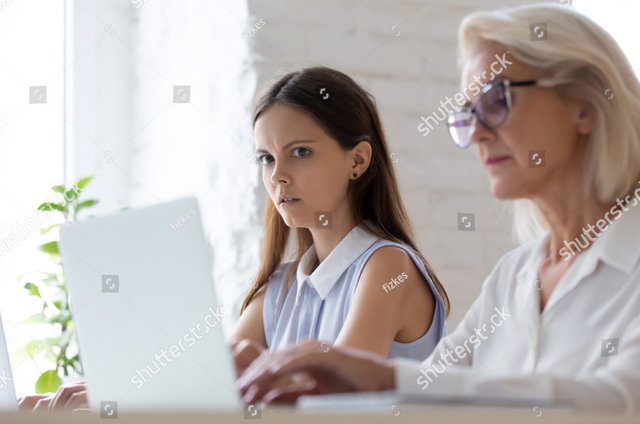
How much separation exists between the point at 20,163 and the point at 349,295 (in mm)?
1174

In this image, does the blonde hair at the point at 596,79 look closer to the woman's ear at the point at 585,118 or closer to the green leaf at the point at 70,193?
the woman's ear at the point at 585,118

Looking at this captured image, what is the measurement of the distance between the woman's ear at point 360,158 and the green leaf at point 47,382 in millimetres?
970

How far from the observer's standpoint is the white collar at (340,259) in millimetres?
1641

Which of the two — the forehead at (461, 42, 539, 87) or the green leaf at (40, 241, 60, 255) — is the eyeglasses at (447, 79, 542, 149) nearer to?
the forehead at (461, 42, 539, 87)

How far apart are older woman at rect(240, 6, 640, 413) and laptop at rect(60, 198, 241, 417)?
11 cm

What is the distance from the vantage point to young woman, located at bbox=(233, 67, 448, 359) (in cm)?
160

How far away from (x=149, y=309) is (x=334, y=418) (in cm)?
33

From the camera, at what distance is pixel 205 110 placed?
7.55ft

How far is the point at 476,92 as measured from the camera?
120 centimetres

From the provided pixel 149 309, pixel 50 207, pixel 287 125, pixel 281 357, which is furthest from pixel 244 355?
pixel 50 207

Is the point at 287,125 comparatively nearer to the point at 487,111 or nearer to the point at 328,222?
the point at 328,222

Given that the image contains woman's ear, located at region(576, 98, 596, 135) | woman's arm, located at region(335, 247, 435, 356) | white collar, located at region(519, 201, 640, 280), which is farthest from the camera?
woman's arm, located at region(335, 247, 435, 356)

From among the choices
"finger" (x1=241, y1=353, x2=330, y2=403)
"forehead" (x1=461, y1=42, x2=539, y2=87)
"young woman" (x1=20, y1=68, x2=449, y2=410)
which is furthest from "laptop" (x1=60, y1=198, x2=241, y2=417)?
"young woman" (x1=20, y1=68, x2=449, y2=410)

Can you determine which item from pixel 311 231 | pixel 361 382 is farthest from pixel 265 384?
pixel 311 231
